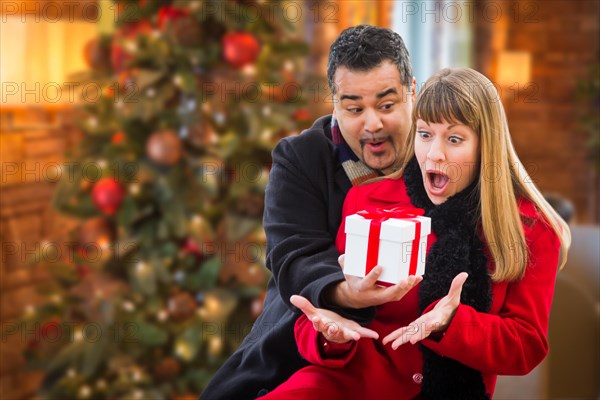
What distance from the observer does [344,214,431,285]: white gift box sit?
1102 millimetres

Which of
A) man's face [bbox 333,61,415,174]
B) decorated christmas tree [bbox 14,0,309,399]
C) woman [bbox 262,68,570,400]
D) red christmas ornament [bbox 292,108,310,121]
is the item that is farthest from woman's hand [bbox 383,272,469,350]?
red christmas ornament [bbox 292,108,310,121]

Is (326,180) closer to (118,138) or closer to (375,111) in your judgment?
(375,111)

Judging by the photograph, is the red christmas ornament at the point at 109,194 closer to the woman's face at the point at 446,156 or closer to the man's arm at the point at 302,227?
the man's arm at the point at 302,227

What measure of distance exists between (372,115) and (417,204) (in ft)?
0.55

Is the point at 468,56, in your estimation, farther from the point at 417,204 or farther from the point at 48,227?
the point at 417,204

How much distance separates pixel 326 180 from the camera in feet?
4.64

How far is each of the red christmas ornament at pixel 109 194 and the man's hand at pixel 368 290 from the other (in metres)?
2.00

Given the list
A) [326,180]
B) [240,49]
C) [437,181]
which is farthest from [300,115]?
[437,181]

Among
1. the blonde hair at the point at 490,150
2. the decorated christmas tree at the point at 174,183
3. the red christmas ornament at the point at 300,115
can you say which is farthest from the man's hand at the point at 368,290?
the red christmas ornament at the point at 300,115

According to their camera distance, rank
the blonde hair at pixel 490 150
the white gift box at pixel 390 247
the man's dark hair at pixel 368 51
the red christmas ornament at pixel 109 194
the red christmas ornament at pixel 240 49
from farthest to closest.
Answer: the red christmas ornament at pixel 109 194
the red christmas ornament at pixel 240 49
the man's dark hair at pixel 368 51
the blonde hair at pixel 490 150
the white gift box at pixel 390 247

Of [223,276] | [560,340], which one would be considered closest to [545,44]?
[560,340]

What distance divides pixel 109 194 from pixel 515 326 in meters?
2.11

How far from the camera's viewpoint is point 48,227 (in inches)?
155

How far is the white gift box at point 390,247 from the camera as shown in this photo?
110 cm
